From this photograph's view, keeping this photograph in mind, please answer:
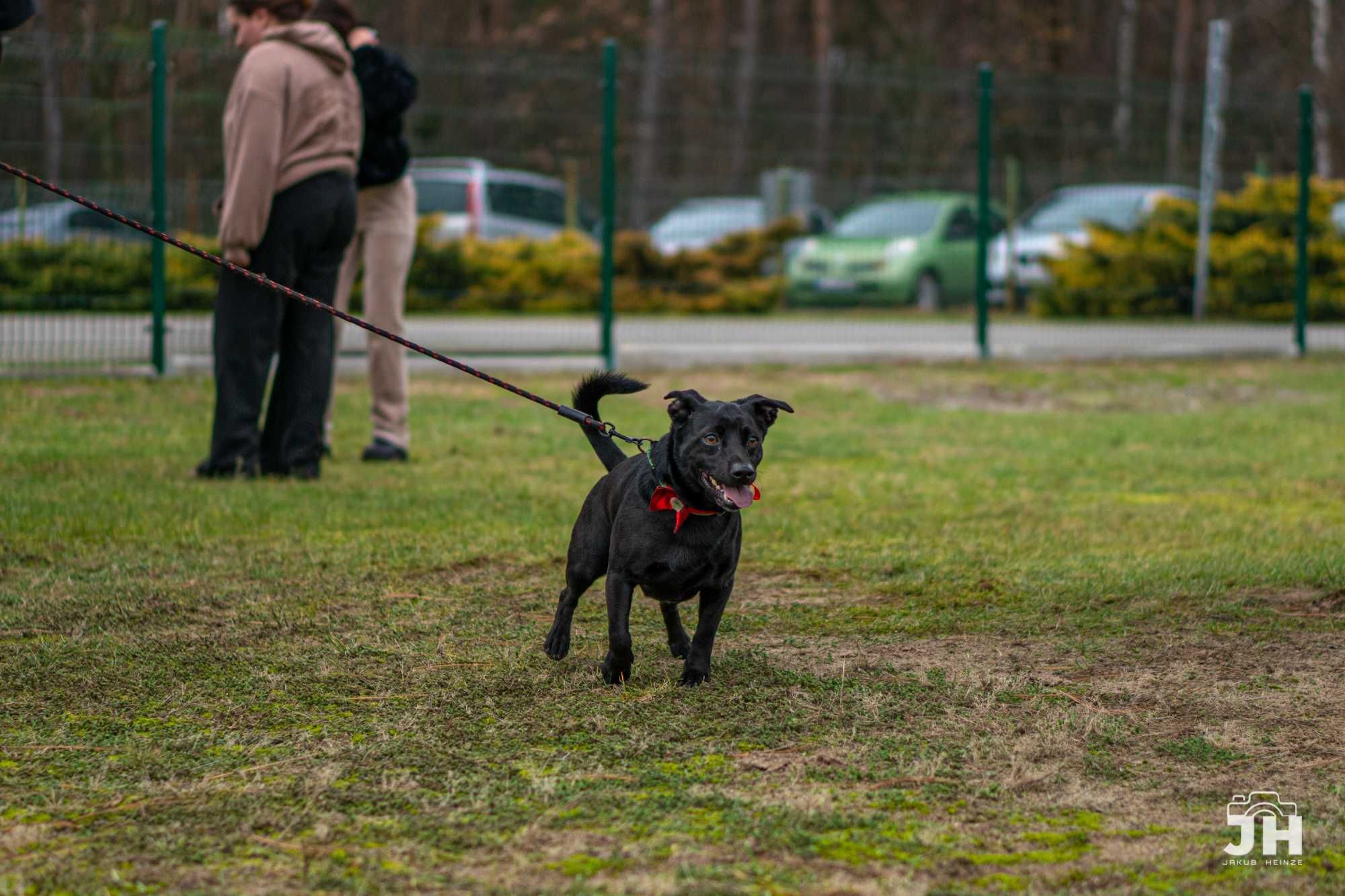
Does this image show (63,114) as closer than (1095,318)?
Yes

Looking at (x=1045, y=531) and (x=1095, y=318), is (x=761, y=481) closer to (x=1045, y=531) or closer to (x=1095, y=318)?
(x=1045, y=531)

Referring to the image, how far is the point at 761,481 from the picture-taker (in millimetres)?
7562

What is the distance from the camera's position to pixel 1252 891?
2.71m

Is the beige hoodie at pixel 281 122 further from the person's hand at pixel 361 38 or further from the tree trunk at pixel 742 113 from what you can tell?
the tree trunk at pixel 742 113

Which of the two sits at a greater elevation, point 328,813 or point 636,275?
point 636,275

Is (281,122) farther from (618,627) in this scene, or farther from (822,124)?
(822,124)

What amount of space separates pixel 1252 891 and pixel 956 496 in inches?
181

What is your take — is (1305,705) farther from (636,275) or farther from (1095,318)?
(1095,318)

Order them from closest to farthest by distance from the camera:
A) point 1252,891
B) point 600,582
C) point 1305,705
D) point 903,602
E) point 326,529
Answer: point 1252,891
point 1305,705
point 903,602
point 600,582
point 326,529

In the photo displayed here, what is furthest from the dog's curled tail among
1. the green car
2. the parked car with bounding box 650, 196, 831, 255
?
the green car

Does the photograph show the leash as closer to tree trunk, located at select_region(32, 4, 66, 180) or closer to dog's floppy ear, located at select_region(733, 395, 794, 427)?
dog's floppy ear, located at select_region(733, 395, 794, 427)

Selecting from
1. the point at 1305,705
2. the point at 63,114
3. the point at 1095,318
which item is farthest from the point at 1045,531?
the point at 1095,318

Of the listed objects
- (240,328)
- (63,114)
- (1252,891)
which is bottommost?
(1252,891)

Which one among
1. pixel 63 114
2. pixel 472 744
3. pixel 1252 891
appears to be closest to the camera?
pixel 1252 891
